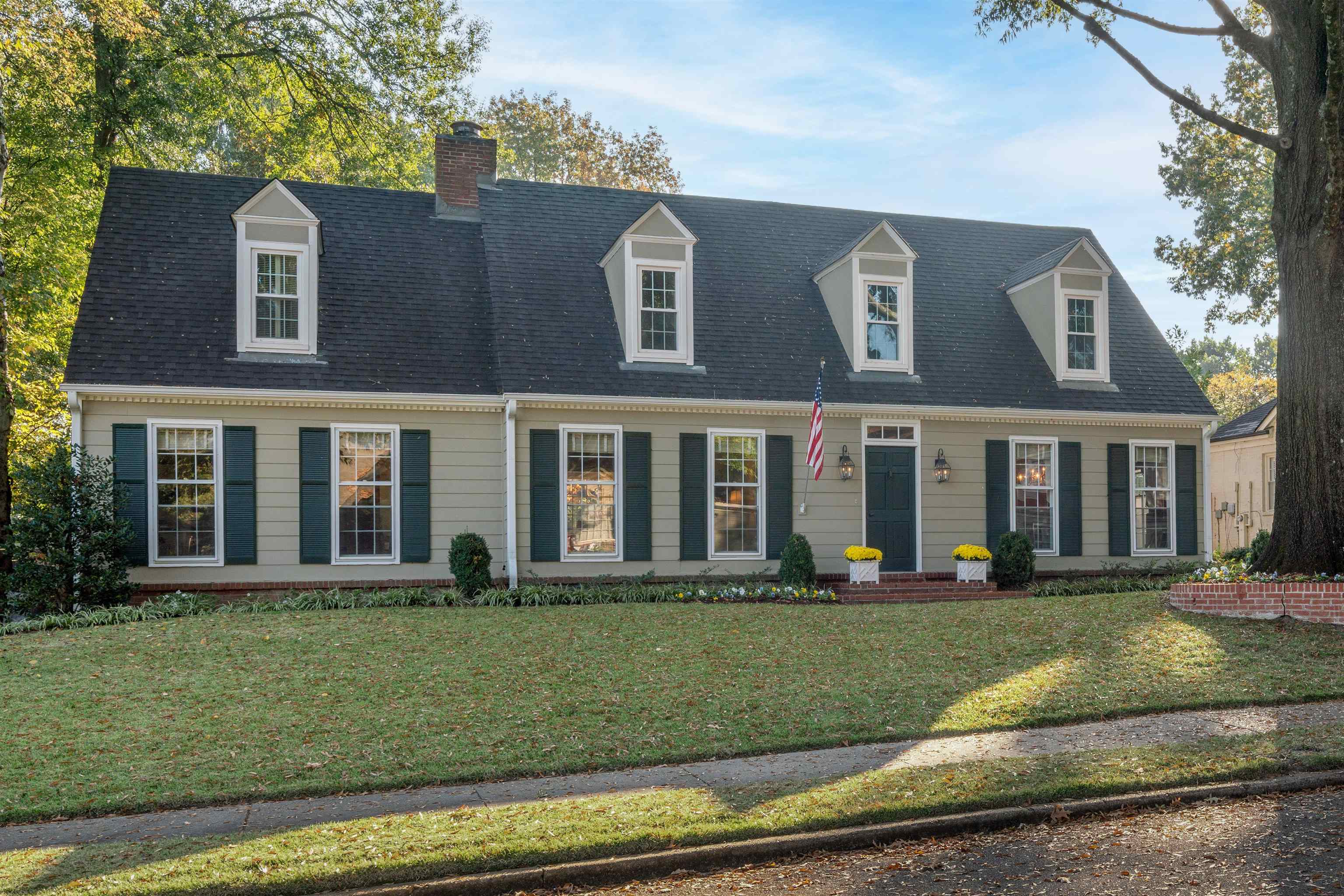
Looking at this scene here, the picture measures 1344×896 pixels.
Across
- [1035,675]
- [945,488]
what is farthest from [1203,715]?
[945,488]

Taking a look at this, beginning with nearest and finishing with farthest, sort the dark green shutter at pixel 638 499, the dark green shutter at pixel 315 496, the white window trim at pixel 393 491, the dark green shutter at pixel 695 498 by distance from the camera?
the dark green shutter at pixel 315 496
the white window trim at pixel 393 491
the dark green shutter at pixel 638 499
the dark green shutter at pixel 695 498

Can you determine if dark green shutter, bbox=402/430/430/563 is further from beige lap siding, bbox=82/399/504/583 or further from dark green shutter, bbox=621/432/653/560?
dark green shutter, bbox=621/432/653/560

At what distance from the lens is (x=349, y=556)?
1538 cm

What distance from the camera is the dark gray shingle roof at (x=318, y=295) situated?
15070mm

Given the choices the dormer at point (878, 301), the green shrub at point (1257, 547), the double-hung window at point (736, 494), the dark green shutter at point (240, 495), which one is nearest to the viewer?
the dark green shutter at point (240, 495)

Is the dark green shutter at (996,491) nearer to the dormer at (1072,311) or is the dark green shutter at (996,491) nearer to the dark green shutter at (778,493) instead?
the dormer at (1072,311)

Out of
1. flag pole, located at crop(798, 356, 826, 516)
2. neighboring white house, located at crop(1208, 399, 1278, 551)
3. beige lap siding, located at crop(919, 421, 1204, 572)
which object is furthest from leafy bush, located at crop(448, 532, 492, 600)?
neighboring white house, located at crop(1208, 399, 1278, 551)

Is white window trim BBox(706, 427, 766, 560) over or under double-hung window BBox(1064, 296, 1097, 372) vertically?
under

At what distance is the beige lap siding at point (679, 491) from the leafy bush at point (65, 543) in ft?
18.4

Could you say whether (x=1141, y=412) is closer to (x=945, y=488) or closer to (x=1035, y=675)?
(x=945, y=488)

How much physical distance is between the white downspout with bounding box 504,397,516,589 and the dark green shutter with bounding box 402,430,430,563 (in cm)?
121

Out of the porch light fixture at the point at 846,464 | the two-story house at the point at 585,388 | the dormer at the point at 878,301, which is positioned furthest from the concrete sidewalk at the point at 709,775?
the dormer at the point at 878,301

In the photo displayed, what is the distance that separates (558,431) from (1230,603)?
963cm

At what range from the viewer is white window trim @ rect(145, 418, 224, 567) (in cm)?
1458
